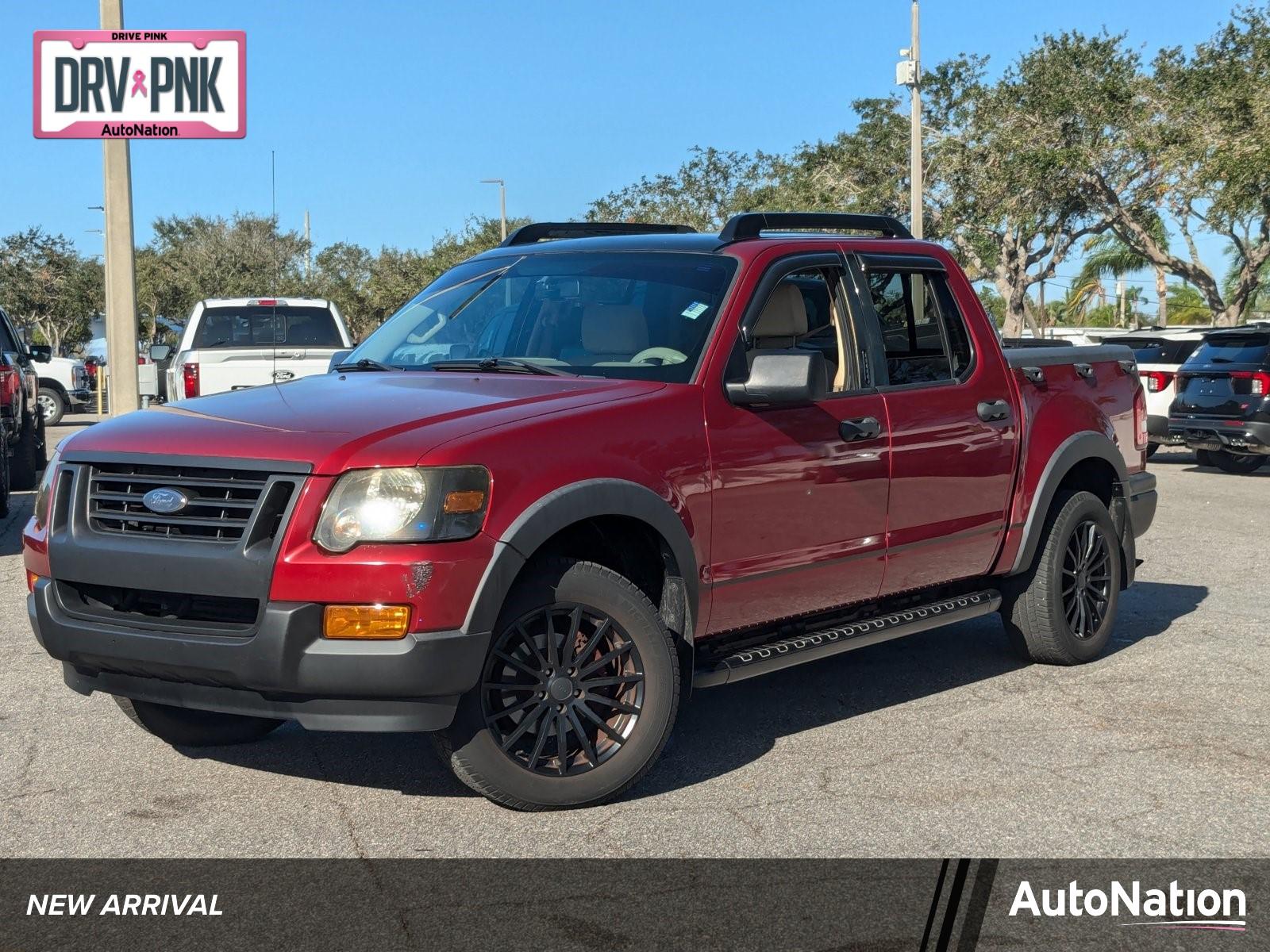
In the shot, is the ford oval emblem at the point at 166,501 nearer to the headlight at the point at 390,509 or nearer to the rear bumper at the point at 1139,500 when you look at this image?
the headlight at the point at 390,509

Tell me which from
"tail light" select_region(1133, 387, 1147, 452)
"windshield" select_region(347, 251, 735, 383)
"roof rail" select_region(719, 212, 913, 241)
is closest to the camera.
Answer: "windshield" select_region(347, 251, 735, 383)

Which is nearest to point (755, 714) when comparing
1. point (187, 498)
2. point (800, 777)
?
point (800, 777)

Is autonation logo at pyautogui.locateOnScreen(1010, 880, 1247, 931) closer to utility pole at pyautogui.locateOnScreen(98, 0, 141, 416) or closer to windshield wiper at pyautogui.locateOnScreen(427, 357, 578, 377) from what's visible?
windshield wiper at pyautogui.locateOnScreen(427, 357, 578, 377)

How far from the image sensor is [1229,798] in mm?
4988

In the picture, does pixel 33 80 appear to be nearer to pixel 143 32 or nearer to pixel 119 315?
pixel 143 32

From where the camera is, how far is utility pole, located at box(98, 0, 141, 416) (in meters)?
15.5

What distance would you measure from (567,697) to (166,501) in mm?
1335

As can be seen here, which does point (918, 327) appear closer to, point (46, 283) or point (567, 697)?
point (567, 697)

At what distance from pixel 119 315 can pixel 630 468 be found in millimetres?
12180

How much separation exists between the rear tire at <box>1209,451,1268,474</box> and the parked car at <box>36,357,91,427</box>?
18613 millimetres

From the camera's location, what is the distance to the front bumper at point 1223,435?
16703 millimetres

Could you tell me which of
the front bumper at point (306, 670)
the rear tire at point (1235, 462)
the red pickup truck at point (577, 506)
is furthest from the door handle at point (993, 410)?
the rear tire at point (1235, 462)

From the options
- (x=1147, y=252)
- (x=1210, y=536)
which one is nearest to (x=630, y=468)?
(x=1210, y=536)

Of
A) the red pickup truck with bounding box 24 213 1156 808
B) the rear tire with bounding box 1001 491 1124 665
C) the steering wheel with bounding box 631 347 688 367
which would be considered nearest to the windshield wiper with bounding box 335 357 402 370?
the red pickup truck with bounding box 24 213 1156 808
